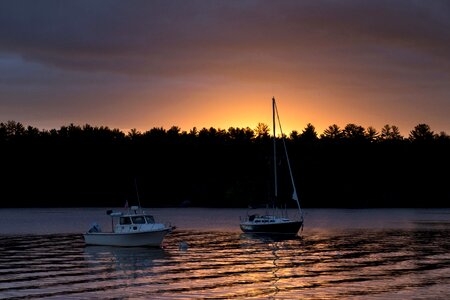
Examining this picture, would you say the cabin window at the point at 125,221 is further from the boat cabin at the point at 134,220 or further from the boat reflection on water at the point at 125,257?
the boat reflection on water at the point at 125,257

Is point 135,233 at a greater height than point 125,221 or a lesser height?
lesser

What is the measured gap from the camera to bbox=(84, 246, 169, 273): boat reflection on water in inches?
2419

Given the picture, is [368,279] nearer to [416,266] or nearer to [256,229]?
[416,266]

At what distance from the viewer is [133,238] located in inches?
2958

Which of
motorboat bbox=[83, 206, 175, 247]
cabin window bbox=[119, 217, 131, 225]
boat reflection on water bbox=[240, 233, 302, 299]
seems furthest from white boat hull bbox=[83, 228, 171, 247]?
boat reflection on water bbox=[240, 233, 302, 299]

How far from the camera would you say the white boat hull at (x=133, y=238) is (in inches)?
2948

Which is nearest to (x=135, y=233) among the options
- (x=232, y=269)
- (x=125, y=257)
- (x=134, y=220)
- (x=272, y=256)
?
(x=134, y=220)

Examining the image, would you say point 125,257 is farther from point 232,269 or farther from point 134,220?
point 232,269

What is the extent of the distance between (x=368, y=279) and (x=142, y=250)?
2758cm

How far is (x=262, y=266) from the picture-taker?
6006 cm

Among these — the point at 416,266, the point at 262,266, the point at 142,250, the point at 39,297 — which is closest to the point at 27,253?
the point at 142,250

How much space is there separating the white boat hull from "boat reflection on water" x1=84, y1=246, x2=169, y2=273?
16.8 inches

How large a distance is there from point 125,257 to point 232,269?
13.9 metres

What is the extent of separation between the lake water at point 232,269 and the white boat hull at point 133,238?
0.85 m
